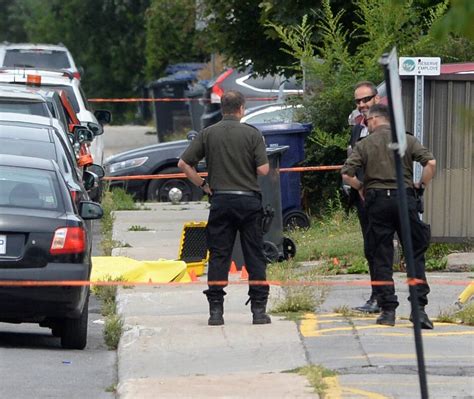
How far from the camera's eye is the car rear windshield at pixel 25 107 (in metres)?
14.0

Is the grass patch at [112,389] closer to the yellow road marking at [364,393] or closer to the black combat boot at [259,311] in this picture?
the yellow road marking at [364,393]

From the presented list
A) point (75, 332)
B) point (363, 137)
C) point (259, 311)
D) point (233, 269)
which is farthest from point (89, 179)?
point (259, 311)

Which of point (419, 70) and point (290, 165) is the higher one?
point (419, 70)

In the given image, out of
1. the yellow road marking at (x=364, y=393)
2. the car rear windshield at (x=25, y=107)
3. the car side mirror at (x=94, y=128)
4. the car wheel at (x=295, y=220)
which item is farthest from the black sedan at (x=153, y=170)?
the yellow road marking at (x=364, y=393)

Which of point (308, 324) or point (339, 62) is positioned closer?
point (308, 324)

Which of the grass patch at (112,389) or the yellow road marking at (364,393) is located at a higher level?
the yellow road marking at (364,393)

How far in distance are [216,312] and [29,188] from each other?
1599mm

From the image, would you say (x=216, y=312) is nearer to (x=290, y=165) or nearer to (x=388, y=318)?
(x=388, y=318)

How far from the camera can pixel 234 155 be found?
9336 millimetres

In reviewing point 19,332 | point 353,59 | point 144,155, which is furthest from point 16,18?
point 19,332

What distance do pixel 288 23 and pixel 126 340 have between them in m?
8.09

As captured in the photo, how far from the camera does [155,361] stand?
842 cm

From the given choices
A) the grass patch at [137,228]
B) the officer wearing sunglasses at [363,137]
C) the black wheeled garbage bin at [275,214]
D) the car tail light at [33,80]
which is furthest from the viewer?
the car tail light at [33,80]

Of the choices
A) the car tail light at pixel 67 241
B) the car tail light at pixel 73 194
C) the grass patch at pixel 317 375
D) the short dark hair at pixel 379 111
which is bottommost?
the grass patch at pixel 317 375
